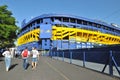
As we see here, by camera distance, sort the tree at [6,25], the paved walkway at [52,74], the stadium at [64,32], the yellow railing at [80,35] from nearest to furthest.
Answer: the paved walkway at [52,74] < the tree at [6,25] < the stadium at [64,32] < the yellow railing at [80,35]

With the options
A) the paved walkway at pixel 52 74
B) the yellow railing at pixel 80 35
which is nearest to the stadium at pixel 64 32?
the yellow railing at pixel 80 35

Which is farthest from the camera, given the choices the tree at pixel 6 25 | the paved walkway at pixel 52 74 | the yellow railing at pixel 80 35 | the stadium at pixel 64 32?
the yellow railing at pixel 80 35

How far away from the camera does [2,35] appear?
2110 inches

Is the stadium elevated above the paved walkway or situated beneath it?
elevated above

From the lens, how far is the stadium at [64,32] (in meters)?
97.8

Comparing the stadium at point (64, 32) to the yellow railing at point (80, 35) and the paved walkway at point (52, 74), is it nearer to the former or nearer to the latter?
the yellow railing at point (80, 35)

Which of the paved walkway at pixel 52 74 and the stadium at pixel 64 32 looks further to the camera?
the stadium at pixel 64 32

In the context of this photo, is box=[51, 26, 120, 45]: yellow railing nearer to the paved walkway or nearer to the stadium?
the stadium

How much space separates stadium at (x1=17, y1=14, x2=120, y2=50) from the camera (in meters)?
97.8

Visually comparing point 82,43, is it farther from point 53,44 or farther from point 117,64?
point 117,64

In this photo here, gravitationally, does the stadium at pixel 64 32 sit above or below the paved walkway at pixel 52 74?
above

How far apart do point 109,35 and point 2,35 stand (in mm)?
72016

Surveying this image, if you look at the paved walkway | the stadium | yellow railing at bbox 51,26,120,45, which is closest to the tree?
the paved walkway

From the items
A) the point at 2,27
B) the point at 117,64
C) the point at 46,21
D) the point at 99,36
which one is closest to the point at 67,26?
the point at 46,21
